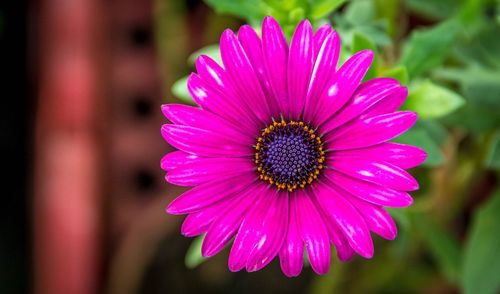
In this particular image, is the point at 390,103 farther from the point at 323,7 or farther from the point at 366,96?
the point at 323,7

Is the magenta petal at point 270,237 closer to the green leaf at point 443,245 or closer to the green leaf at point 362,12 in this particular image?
the green leaf at point 362,12

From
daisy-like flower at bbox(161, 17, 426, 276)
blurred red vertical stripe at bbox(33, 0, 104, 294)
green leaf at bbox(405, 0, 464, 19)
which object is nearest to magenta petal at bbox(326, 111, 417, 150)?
daisy-like flower at bbox(161, 17, 426, 276)

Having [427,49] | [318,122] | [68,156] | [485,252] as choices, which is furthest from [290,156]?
[68,156]

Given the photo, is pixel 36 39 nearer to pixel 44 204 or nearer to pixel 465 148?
pixel 44 204

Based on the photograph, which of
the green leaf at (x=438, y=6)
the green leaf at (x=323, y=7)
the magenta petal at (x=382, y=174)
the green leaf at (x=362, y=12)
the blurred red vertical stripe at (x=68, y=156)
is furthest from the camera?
the blurred red vertical stripe at (x=68, y=156)

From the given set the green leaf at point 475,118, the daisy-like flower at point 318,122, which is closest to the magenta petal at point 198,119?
Result: the daisy-like flower at point 318,122

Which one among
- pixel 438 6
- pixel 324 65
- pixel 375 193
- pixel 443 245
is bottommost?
pixel 443 245
